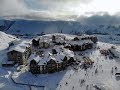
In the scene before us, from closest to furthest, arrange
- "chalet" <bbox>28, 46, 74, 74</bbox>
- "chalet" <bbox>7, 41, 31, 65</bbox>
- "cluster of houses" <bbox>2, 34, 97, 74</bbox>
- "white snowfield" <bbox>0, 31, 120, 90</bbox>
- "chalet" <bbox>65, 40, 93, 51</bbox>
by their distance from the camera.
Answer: "white snowfield" <bbox>0, 31, 120, 90</bbox>, "chalet" <bbox>28, 46, 74, 74</bbox>, "cluster of houses" <bbox>2, 34, 97, 74</bbox>, "chalet" <bbox>7, 41, 31, 65</bbox>, "chalet" <bbox>65, 40, 93, 51</bbox>

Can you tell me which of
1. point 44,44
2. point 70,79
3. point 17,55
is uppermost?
point 17,55

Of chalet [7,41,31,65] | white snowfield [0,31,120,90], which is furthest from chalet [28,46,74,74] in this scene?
chalet [7,41,31,65]

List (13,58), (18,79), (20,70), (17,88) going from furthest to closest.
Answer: (13,58) → (20,70) → (18,79) → (17,88)

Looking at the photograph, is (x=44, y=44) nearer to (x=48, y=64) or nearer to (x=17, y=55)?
(x=17, y=55)

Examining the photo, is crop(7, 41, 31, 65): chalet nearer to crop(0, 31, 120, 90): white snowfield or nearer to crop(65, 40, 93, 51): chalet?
crop(0, 31, 120, 90): white snowfield

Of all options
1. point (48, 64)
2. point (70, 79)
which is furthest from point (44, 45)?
point (70, 79)

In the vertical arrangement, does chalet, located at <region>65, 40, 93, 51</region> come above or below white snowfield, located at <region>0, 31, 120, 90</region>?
above

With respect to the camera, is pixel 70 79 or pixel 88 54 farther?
pixel 88 54

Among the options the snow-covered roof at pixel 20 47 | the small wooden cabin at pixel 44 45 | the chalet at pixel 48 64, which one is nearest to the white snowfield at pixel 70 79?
the chalet at pixel 48 64

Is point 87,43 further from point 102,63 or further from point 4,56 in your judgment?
point 4,56

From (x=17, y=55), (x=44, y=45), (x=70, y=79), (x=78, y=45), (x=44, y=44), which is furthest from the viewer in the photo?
(x=44, y=45)

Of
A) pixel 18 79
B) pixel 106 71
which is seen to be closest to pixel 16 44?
pixel 18 79
